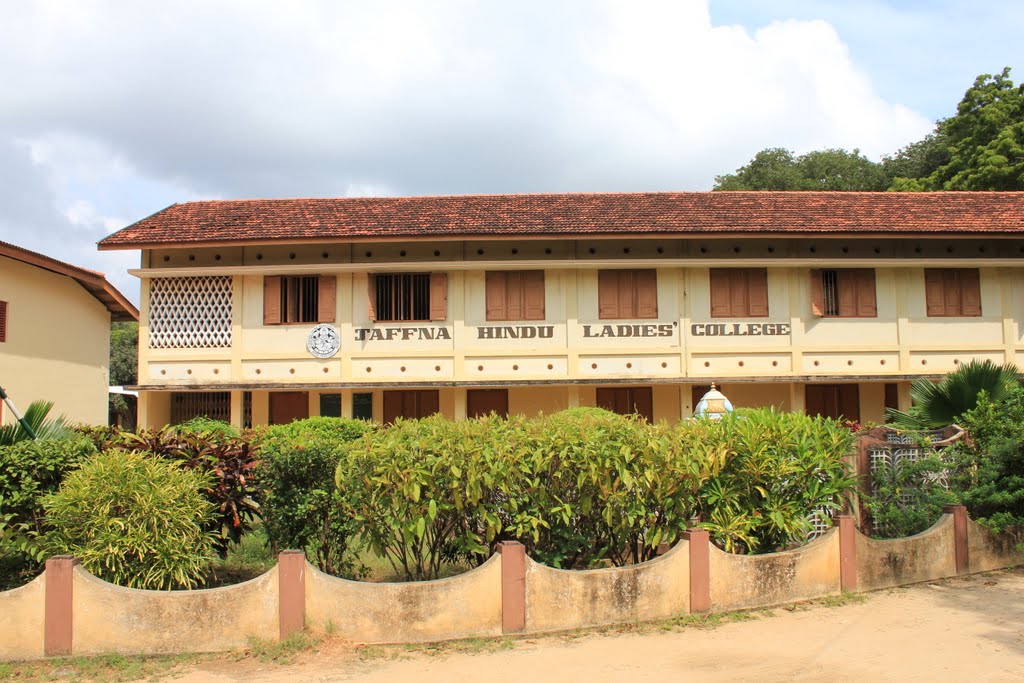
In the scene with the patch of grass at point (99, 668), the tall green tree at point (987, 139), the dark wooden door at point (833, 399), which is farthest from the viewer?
the tall green tree at point (987, 139)

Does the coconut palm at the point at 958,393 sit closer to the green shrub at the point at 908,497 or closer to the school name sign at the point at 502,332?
the green shrub at the point at 908,497

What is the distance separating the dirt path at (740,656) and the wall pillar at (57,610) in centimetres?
116

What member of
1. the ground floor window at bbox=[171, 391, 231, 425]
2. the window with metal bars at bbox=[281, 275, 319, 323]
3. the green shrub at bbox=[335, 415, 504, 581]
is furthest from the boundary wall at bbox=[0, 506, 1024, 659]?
the ground floor window at bbox=[171, 391, 231, 425]

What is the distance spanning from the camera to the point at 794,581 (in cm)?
768

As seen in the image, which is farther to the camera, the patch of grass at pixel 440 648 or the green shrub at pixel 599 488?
the green shrub at pixel 599 488

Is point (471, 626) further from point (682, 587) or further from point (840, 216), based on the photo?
point (840, 216)

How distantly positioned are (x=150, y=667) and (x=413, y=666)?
1992mm

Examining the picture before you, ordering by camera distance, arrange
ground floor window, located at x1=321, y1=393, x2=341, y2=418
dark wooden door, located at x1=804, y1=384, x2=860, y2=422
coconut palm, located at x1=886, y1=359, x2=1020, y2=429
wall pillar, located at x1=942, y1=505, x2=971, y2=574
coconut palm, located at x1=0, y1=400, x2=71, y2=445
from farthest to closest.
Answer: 1. dark wooden door, located at x1=804, y1=384, x2=860, y2=422
2. ground floor window, located at x1=321, y1=393, x2=341, y2=418
3. coconut palm, located at x1=886, y1=359, x2=1020, y2=429
4. wall pillar, located at x1=942, y1=505, x2=971, y2=574
5. coconut palm, located at x1=0, y1=400, x2=71, y2=445

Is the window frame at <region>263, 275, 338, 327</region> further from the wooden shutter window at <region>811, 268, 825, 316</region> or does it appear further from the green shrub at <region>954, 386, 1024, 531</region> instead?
the green shrub at <region>954, 386, 1024, 531</region>

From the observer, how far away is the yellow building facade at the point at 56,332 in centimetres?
1659

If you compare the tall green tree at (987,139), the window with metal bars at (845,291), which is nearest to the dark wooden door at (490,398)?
the window with metal bars at (845,291)

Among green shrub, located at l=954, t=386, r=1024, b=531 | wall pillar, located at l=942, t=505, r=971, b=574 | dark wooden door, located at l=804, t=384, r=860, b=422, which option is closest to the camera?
wall pillar, located at l=942, t=505, r=971, b=574

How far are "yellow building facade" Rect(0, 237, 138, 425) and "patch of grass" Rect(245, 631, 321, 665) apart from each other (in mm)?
12499

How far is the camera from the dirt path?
19.4 ft
